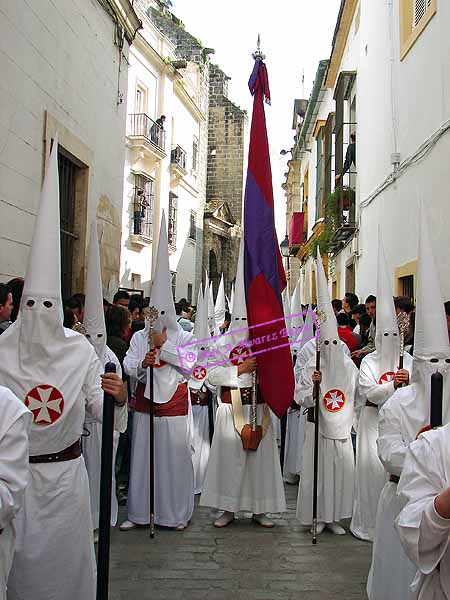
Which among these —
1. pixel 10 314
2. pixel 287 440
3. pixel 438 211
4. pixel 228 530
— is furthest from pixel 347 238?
pixel 10 314

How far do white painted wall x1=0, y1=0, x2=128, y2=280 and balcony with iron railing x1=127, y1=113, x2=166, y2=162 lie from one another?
9.08 metres

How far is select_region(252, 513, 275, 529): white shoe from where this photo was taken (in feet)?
20.6

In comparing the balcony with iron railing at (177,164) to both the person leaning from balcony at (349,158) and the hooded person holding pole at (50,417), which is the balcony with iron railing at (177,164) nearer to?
the person leaning from balcony at (349,158)

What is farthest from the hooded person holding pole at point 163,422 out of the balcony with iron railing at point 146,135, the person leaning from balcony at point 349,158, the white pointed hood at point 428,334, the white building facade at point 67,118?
the balcony with iron railing at point 146,135

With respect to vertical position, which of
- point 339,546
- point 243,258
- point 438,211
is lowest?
point 339,546

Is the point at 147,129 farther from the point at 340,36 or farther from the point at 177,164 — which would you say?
the point at 340,36

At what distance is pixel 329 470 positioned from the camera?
20.6 feet

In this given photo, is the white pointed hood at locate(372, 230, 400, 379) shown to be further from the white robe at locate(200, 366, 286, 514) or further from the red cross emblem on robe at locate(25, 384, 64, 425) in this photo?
the red cross emblem on robe at locate(25, 384, 64, 425)

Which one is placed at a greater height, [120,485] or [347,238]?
[347,238]

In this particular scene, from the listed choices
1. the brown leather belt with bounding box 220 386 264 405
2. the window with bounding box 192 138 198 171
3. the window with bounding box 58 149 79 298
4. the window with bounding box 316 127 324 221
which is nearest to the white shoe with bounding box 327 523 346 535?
the brown leather belt with bounding box 220 386 264 405

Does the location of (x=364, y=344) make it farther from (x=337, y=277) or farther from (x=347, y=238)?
(x=337, y=277)

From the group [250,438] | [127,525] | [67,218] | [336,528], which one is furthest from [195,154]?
[336,528]

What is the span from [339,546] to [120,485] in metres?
2.77

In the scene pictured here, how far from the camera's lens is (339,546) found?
5766mm
